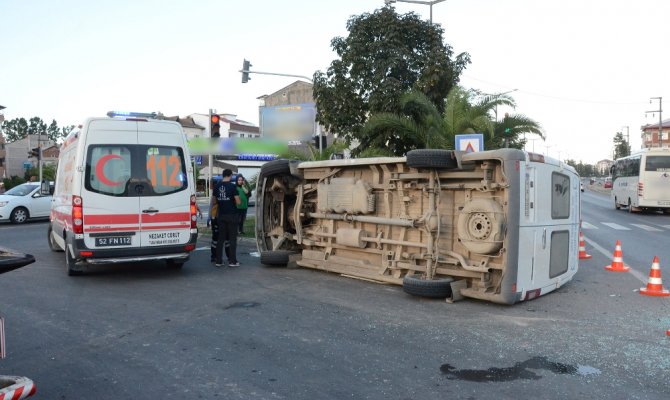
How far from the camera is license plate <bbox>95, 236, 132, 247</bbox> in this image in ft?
27.2

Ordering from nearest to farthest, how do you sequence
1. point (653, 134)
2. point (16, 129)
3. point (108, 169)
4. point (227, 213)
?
point (108, 169) → point (227, 213) → point (653, 134) → point (16, 129)

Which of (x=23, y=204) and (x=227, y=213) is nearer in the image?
(x=227, y=213)

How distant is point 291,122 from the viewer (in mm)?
36781

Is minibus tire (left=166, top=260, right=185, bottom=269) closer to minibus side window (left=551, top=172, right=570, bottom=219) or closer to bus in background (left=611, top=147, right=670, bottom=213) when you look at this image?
minibus side window (left=551, top=172, right=570, bottom=219)

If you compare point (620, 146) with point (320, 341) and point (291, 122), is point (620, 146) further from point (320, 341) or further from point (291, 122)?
point (320, 341)

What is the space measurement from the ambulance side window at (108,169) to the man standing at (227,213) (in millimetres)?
1745

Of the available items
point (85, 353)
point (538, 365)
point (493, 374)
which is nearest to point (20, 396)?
point (85, 353)

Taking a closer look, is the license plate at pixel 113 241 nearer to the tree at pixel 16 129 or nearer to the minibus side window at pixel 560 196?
the minibus side window at pixel 560 196

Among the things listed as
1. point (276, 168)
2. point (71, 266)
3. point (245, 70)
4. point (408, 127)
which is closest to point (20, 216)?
point (245, 70)

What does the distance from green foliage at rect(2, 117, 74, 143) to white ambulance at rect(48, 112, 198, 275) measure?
410 ft

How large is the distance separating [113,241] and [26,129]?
137861mm

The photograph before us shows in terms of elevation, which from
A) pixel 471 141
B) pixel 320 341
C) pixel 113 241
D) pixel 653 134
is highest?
pixel 653 134

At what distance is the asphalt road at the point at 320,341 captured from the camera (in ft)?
14.0

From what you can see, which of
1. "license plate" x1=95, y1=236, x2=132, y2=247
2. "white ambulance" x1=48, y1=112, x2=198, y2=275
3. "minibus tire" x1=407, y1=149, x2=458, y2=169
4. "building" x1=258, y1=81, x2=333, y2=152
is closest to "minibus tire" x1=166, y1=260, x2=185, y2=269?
"white ambulance" x1=48, y1=112, x2=198, y2=275
